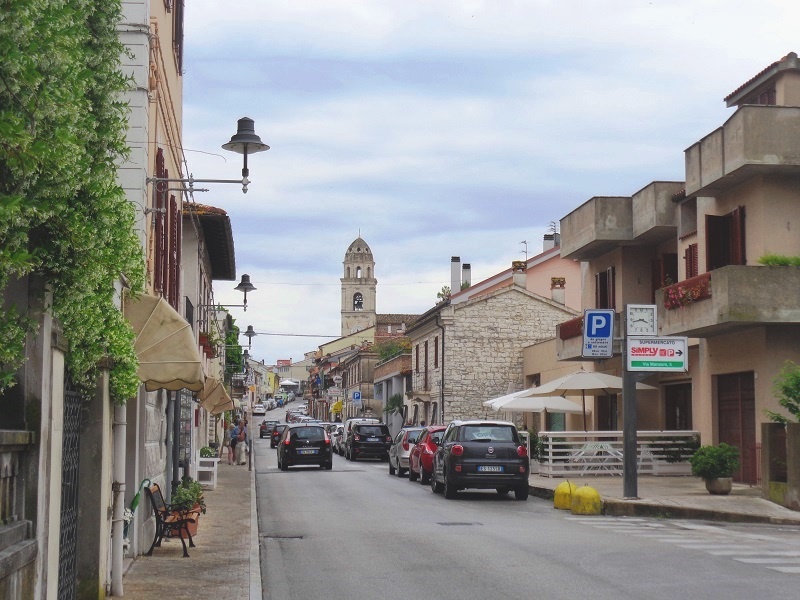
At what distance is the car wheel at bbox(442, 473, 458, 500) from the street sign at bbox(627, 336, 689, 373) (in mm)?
5243

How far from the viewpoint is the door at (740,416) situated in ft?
87.8

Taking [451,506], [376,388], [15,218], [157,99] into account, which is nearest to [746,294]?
[451,506]

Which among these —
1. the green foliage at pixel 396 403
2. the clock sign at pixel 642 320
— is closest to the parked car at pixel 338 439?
the green foliage at pixel 396 403

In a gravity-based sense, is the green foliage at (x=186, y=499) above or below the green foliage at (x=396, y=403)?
below

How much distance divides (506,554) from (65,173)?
9877mm

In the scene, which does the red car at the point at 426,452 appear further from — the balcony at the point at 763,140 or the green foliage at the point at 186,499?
the green foliage at the point at 186,499

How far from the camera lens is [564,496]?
73.7 ft

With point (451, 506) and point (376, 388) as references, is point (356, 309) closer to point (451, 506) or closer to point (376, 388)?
point (376, 388)

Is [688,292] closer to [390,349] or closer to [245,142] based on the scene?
[245,142]

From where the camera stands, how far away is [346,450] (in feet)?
169

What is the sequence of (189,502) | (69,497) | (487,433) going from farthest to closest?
(487,433), (189,502), (69,497)

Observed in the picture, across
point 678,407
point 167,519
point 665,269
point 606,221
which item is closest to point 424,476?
point 678,407

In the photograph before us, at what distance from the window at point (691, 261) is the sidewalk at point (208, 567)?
49.3 feet

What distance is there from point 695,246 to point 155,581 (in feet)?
70.2
